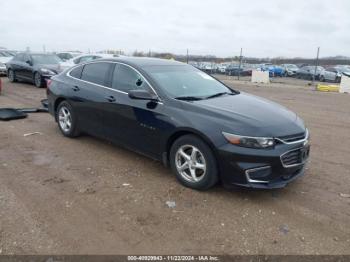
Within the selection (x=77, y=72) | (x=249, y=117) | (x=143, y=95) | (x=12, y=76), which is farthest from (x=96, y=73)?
(x=12, y=76)

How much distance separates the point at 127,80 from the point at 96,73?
0.92 m

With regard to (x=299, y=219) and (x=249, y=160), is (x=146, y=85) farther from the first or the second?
(x=299, y=219)

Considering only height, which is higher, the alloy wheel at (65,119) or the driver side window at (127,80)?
the driver side window at (127,80)

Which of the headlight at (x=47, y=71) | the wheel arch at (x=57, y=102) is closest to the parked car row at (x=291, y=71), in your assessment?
the headlight at (x=47, y=71)

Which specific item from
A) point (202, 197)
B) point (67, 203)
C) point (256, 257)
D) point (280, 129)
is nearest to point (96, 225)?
point (67, 203)

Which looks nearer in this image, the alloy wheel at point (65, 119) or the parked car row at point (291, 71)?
the alloy wheel at point (65, 119)

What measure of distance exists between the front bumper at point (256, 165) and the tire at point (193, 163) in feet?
0.49

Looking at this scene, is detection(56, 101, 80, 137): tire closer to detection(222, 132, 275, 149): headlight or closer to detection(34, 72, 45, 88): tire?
detection(222, 132, 275, 149): headlight

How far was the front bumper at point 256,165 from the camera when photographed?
12.9ft

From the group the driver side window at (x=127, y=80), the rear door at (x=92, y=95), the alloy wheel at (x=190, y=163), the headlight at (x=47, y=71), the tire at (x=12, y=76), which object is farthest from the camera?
the tire at (x=12, y=76)

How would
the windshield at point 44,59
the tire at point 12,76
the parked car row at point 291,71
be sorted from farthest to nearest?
the parked car row at point 291,71, the tire at point 12,76, the windshield at point 44,59

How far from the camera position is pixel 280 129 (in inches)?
164

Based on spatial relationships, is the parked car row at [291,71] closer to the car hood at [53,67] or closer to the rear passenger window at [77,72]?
the car hood at [53,67]

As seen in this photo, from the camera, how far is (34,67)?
1488 cm
